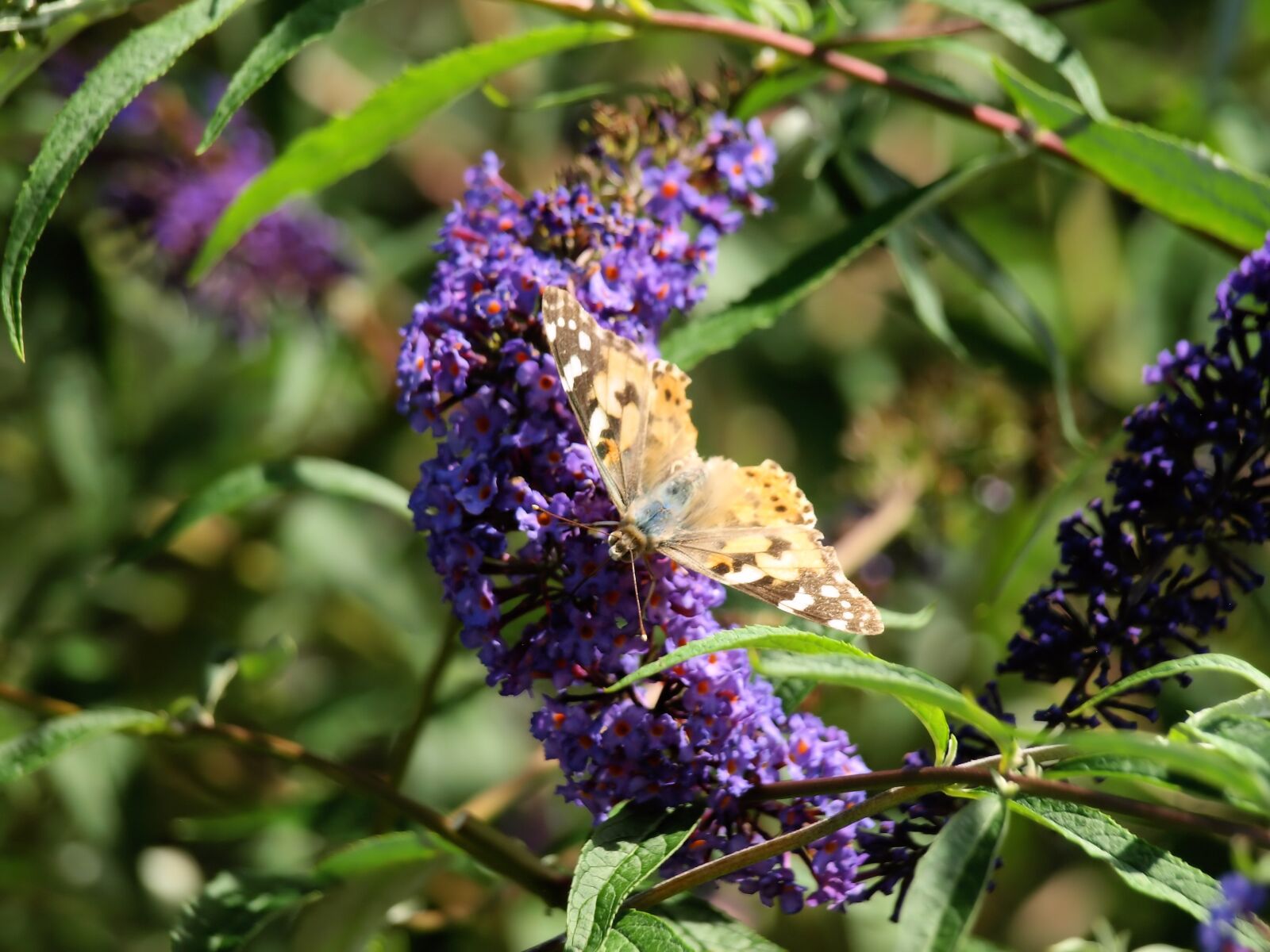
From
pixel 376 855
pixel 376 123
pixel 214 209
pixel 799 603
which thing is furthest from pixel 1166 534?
pixel 214 209

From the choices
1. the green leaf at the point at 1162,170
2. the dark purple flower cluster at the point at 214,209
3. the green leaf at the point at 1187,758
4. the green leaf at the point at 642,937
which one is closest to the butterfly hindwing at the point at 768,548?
the green leaf at the point at 642,937

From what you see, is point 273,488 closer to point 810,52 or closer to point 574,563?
point 574,563

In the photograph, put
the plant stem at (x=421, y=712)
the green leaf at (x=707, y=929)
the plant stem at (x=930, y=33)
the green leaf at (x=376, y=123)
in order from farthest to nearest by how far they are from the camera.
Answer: the plant stem at (x=930, y=33) → the plant stem at (x=421, y=712) → the green leaf at (x=376, y=123) → the green leaf at (x=707, y=929)

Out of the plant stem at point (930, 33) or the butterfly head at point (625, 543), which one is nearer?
the butterfly head at point (625, 543)

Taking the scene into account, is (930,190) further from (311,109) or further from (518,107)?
(311,109)

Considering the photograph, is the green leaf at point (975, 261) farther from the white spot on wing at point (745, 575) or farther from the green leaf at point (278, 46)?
the green leaf at point (278, 46)

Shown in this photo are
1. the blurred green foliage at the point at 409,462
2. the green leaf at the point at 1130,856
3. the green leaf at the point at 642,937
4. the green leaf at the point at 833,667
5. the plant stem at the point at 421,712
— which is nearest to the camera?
the green leaf at the point at 833,667
